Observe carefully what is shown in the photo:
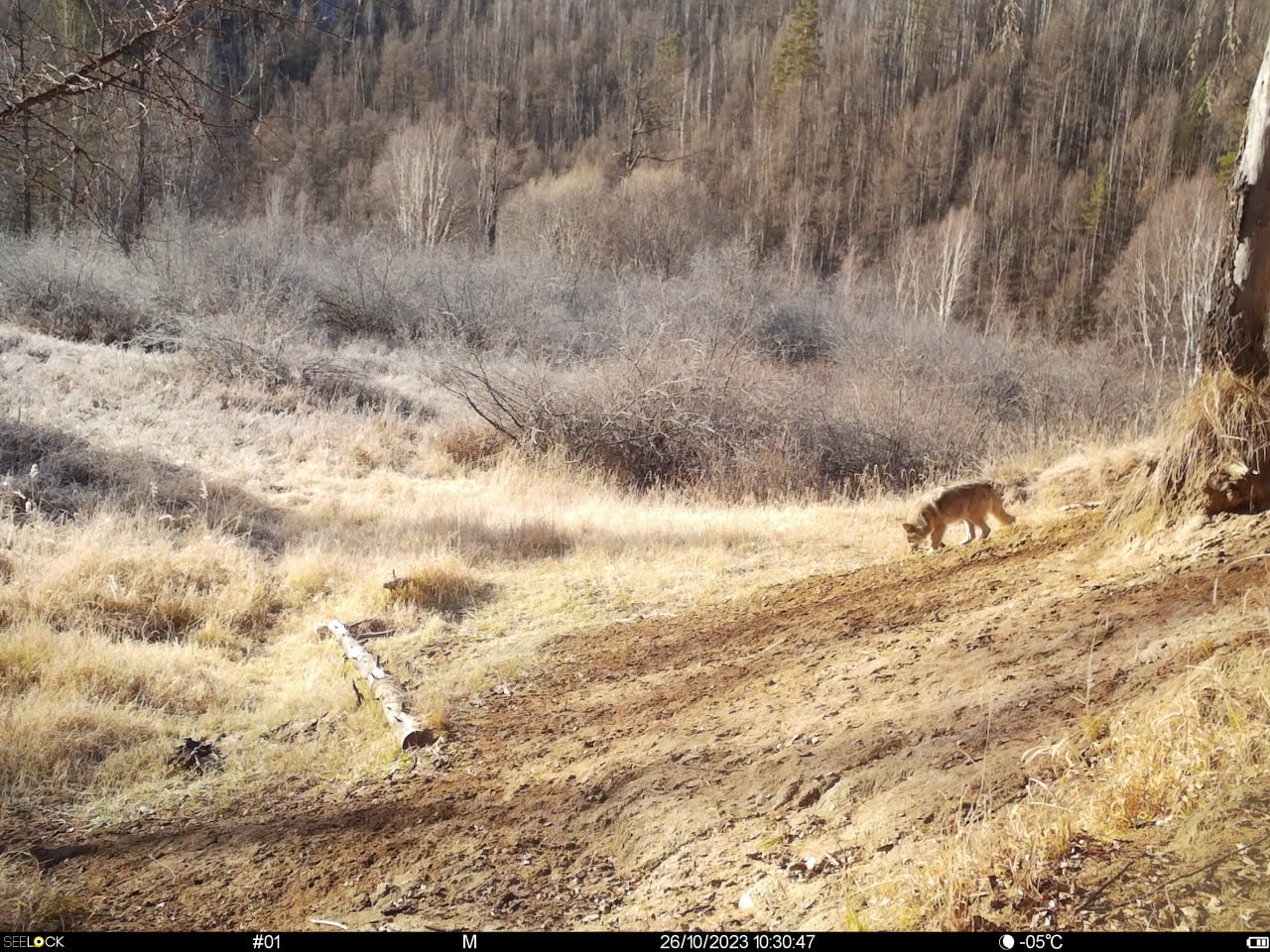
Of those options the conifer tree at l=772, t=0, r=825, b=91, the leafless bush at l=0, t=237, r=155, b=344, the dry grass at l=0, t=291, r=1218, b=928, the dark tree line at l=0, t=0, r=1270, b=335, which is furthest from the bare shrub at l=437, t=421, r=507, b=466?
the conifer tree at l=772, t=0, r=825, b=91

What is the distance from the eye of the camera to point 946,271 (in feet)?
121

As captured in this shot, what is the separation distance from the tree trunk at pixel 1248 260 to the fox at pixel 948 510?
2154 millimetres

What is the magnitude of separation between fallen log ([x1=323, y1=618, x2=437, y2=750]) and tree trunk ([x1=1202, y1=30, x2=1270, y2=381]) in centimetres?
431

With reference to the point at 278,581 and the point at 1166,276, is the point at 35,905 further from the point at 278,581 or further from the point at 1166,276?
the point at 1166,276

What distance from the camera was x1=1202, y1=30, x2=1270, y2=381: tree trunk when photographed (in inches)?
160

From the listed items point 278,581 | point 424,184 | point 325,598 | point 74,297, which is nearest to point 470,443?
point 278,581

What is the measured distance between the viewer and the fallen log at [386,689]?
14.4 feet

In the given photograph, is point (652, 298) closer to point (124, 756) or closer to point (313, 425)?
point (313, 425)

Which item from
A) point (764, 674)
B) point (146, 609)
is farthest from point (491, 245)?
point (764, 674)

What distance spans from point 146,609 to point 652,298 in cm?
1952
